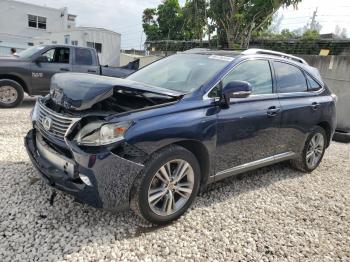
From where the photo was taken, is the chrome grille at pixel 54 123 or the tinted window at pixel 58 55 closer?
the chrome grille at pixel 54 123

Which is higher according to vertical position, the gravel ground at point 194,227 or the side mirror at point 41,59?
the side mirror at point 41,59

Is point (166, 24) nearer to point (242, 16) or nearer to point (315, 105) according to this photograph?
point (242, 16)

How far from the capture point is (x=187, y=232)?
125 inches

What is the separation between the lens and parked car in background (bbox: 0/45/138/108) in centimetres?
823

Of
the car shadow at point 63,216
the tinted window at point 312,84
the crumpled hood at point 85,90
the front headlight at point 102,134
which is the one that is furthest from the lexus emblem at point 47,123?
the tinted window at point 312,84

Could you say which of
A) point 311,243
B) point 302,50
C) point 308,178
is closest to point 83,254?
point 311,243

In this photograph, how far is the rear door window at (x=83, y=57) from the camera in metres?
9.24

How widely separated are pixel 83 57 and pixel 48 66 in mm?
1038

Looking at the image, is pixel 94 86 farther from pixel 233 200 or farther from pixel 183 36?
pixel 183 36

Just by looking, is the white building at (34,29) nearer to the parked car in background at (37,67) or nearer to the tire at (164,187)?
the parked car in background at (37,67)

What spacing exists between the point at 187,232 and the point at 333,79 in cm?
769

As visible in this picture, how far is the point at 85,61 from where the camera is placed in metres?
9.35

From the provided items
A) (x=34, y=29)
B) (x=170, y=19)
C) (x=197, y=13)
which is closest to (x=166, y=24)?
(x=170, y=19)

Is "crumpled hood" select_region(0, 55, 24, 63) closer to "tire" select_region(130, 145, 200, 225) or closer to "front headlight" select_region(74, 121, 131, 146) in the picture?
"front headlight" select_region(74, 121, 131, 146)
